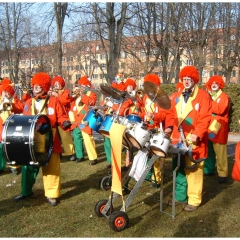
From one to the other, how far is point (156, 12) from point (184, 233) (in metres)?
21.0

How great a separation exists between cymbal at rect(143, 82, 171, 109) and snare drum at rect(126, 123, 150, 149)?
374 millimetres

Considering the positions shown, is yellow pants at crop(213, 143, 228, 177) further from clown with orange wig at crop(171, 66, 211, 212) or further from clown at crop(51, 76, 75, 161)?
clown at crop(51, 76, 75, 161)

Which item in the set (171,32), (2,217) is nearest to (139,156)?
(2,217)

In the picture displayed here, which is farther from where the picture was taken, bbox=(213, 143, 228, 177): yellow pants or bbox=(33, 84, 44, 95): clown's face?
bbox=(213, 143, 228, 177): yellow pants

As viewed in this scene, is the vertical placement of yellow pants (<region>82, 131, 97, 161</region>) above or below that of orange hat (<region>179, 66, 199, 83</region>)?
below

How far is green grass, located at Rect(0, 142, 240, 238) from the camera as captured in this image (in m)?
4.26

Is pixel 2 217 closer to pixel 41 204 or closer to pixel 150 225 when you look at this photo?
pixel 41 204

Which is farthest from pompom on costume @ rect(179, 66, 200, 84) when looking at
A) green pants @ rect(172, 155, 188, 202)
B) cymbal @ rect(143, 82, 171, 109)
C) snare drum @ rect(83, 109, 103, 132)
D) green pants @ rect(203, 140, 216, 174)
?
green pants @ rect(203, 140, 216, 174)

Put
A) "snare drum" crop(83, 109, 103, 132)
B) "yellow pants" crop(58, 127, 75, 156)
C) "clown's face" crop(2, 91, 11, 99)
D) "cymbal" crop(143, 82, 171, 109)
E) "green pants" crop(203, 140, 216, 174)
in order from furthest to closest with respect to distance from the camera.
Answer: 1. "yellow pants" crop(58, 127, 75, 156)
2. "green pants" crop(203, 140, 216, 174)
3. "clown's face" crop(2, 91, 11, 99)
4. "snare drum" crop(83, 109, 103, 132)
5. "cymbal" crop(143, 82, 171, 109)

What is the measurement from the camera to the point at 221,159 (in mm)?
6574

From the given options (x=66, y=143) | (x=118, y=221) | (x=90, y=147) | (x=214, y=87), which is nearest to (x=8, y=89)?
(x=90, y=147)

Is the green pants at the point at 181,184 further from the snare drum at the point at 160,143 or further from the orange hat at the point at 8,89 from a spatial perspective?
the orange hat at the point at 8,89

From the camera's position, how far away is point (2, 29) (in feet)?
101

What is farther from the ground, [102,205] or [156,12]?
[156,12]
